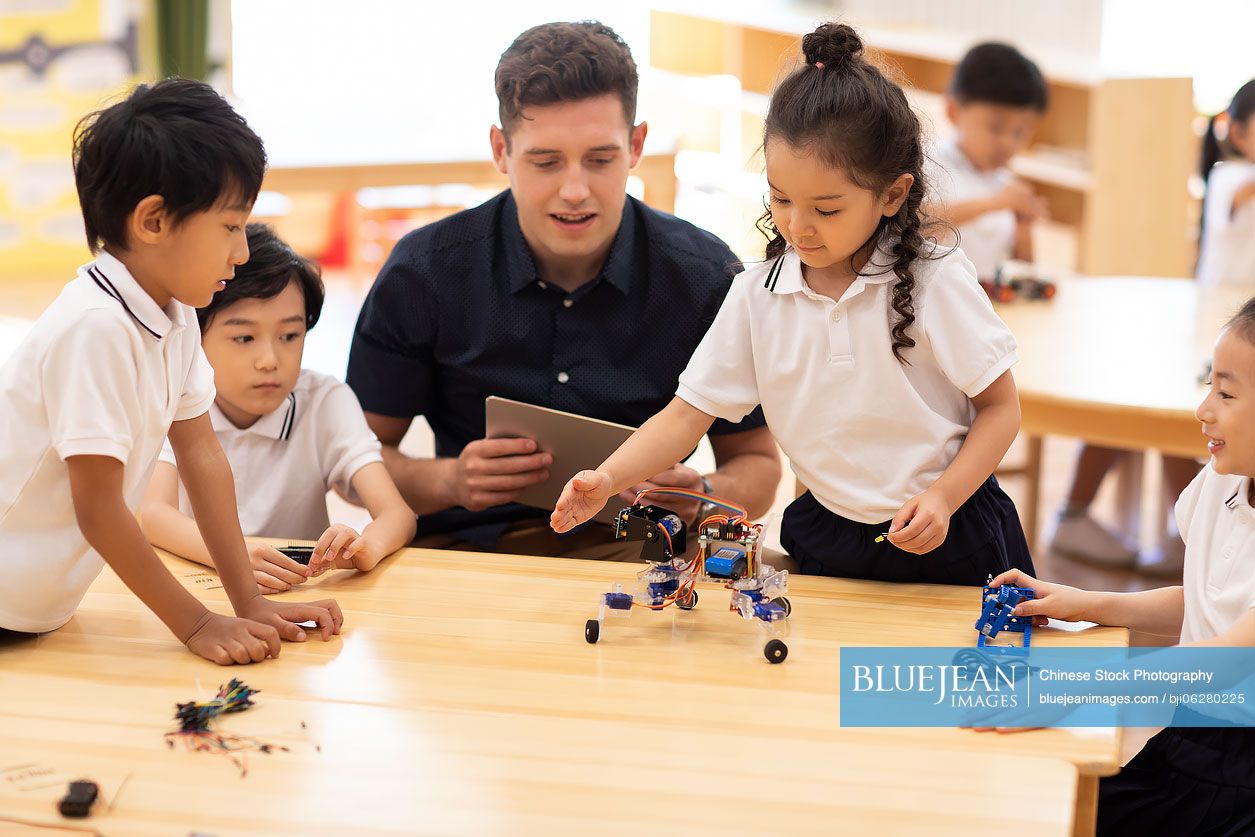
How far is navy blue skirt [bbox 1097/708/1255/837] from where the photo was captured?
1.32m

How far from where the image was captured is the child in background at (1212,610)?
133 cm

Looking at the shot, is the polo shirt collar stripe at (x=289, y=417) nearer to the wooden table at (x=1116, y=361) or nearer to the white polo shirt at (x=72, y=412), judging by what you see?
the white polo shirt at (x=72, y=412)

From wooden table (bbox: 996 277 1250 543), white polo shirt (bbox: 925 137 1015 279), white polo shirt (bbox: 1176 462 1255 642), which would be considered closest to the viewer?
white polo shirt (bbox: 1176 462 1255 642)

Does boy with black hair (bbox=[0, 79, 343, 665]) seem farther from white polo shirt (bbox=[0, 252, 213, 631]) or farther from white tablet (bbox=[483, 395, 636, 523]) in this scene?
white tablet (bbox=[483, 395, 636, 523])

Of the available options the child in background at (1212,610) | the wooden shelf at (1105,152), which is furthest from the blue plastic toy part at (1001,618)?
the wooden shelf at (1105,152)

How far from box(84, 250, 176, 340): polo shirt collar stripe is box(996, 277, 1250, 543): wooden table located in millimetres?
1414

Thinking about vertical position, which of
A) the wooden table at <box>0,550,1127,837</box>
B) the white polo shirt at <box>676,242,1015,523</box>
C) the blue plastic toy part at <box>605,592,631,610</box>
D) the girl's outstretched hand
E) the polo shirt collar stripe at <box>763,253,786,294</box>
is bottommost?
the wooden table at <box>0,550,1127,837</box>

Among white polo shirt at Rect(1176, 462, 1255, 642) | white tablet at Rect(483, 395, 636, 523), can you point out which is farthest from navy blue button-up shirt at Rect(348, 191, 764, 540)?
white polo shirt at Rect(1176, 462, 1255, 642)

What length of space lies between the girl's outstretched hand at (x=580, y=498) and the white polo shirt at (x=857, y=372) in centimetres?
18

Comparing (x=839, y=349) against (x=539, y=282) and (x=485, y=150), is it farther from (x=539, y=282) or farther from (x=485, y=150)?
(x=485, y=150)

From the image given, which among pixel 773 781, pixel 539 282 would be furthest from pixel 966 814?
pixel 539 282

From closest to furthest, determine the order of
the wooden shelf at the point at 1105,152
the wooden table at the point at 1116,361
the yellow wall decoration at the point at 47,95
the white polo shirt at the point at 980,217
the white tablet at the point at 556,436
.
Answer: the white tablet at the point at 556,436 → the wooden table at the point at 1116,361 → the white polo shirt at the point at 980,217 → the wooden shelf at the point at 1105,152 → the yellow wall decoration at the point at 47,95

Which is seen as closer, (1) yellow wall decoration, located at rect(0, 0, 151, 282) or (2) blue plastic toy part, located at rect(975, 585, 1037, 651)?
(2) blue plastic toy part, located at rect(975, 585, 1037, 651)

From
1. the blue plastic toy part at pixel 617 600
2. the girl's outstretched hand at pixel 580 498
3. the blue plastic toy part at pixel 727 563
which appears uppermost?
the girl's outstretched hand at pixel 580 498
